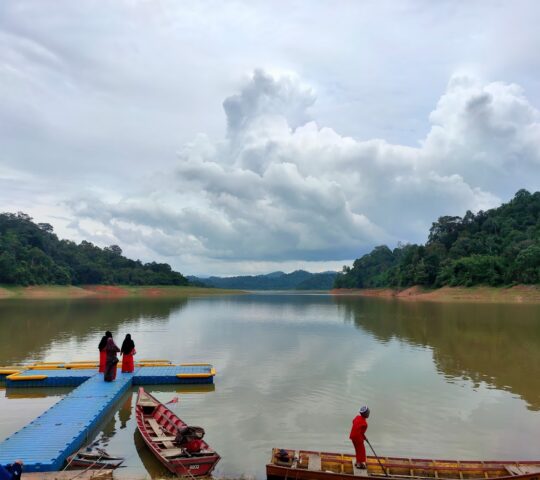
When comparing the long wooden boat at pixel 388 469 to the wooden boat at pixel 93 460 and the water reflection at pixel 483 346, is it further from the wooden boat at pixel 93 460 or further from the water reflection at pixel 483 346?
the water reflection at pixel 483 346

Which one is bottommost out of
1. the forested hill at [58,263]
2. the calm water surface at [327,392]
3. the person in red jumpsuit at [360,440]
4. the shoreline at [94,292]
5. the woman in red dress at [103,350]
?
the calm water surface at [327,392]

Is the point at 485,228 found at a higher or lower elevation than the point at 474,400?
higher

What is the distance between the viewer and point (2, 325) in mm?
39531

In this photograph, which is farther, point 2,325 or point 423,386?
point 2,325

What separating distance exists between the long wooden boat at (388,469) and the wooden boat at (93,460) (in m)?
3.86

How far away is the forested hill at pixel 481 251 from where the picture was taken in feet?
314

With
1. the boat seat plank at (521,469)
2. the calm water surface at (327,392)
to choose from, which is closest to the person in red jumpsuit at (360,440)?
the calm water surface at (327,392)

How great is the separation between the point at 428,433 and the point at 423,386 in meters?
5.88

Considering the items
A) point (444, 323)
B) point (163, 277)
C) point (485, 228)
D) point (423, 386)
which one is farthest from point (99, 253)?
point (423, 386)

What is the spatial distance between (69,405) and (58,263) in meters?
138

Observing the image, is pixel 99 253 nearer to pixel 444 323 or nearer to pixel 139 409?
pixel 444 323

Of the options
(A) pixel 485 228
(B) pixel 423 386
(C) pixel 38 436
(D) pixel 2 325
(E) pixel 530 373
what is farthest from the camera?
(A) pixel 485 228

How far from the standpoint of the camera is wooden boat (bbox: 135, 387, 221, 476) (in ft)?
34.2

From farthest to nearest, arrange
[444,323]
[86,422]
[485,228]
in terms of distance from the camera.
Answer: [485,228], [444,323], [86,422]
